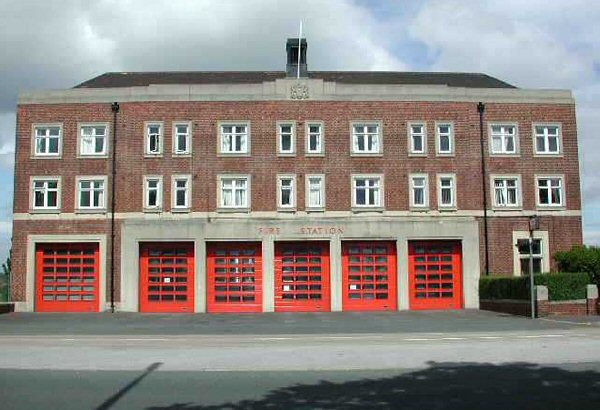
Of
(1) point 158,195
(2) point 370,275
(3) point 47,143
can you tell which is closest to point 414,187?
(2) point 370,275

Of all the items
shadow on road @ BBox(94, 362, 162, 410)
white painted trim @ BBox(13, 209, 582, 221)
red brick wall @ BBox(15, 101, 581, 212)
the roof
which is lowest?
shadow on road @ BBox(94, 362, 162, 410)

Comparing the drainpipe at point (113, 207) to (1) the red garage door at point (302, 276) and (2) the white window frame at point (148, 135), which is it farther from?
(1) the red garage door at point (302, 276)

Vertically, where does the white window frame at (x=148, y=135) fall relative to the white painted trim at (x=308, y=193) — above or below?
above

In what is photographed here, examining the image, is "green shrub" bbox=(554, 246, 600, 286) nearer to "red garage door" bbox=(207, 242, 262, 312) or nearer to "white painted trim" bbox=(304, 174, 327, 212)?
"white painted trim" bbox=(304, 174, 327, 212)

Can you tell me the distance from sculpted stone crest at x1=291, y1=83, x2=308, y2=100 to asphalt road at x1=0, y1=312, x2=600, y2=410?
54.4 ft

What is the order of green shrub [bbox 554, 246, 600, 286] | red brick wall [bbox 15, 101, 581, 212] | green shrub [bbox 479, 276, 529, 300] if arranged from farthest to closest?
red brick wall [bbox 15, 101, 581, 212], green shrub [bbox 554, 246, 600, 286], green shrub [bbox 479, 276, 529, 300]

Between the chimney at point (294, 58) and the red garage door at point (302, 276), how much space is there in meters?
11.8

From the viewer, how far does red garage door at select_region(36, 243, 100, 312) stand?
35.9 metres

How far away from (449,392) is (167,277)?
26.8 metres

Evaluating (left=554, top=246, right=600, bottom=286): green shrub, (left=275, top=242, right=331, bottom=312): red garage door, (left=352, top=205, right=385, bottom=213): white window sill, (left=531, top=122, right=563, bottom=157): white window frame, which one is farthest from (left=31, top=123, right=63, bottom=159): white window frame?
(left=554, top=246, right=600, bottom=286): green shrub

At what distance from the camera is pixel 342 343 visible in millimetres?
17734

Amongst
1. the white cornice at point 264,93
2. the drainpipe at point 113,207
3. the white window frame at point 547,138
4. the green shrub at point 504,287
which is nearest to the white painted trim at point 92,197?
the drainpipe at point 113,207

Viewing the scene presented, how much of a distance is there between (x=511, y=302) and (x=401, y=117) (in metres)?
11.3

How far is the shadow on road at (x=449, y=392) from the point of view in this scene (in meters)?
9.46
